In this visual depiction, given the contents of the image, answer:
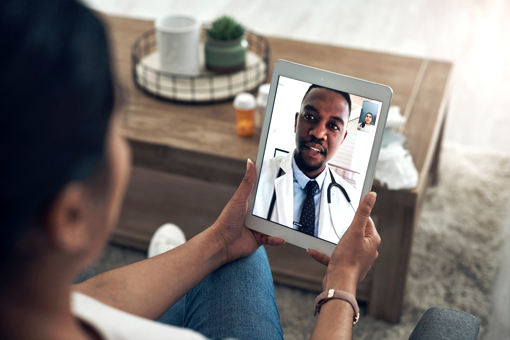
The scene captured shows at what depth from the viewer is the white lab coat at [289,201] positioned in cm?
75

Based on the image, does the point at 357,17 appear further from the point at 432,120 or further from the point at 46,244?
the point at 46,244

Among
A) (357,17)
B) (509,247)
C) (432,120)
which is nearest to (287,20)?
(357,17)

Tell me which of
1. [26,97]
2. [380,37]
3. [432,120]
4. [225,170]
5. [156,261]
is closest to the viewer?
[26,97]

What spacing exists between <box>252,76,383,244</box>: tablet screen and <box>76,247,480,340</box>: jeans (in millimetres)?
108

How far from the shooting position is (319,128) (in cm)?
75

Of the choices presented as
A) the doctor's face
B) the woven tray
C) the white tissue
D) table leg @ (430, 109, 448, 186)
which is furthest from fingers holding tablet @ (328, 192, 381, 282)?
table leg @ (430, 109, 448, 186)

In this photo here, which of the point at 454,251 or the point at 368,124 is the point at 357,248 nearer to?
the point at 368,124

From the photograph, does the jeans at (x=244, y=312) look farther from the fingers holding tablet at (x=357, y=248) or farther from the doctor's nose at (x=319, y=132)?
the doctor's nose at (x=319, y=132)

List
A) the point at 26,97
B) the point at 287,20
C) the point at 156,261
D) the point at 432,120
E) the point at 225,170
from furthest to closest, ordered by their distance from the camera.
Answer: the point at 287,20 → the point at 432,120 → the point at 225,170 → the point at 156,261 → the point at 26,97

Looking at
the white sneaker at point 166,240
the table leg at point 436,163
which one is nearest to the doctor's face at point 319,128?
the white sneaker at point 166,240

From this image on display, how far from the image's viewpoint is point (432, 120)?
129cm

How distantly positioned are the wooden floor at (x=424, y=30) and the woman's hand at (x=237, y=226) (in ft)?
5.09

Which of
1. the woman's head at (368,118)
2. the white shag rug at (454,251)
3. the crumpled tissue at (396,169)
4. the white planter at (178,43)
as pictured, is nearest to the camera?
the woman's head at (368,118)

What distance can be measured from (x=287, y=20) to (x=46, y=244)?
2.90m
